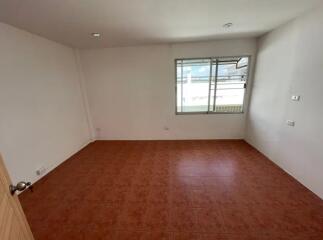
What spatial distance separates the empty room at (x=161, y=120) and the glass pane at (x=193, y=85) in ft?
0.09

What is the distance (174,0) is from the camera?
1.80 m

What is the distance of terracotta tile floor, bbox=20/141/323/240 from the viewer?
1753mm

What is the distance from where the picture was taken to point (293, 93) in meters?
2.54

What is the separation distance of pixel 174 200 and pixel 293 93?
2484 millimetres

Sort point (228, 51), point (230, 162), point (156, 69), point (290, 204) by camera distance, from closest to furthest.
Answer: point (290, 204) < point (230, 162) < point (228, 51) < point (156, 69)

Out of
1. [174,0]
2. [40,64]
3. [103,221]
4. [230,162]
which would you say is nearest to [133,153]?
[103,221]

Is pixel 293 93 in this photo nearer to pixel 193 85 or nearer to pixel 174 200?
pixel 193 85

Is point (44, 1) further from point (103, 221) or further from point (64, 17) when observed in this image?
point (103, 221)

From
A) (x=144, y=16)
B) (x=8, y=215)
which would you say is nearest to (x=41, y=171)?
(x=8, y=215)

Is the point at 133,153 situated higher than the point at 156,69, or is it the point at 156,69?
the point at 156,69

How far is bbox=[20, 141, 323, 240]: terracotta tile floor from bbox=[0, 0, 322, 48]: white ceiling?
2.46 metres

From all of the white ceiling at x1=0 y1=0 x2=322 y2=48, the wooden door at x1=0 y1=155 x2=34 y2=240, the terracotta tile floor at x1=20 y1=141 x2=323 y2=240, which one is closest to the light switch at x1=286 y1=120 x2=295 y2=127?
the terracotta tile floor at x1=20 y1=141 x2=323 y2=240

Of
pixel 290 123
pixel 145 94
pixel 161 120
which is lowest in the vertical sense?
pixel 161 120

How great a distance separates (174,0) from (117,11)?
73cm
